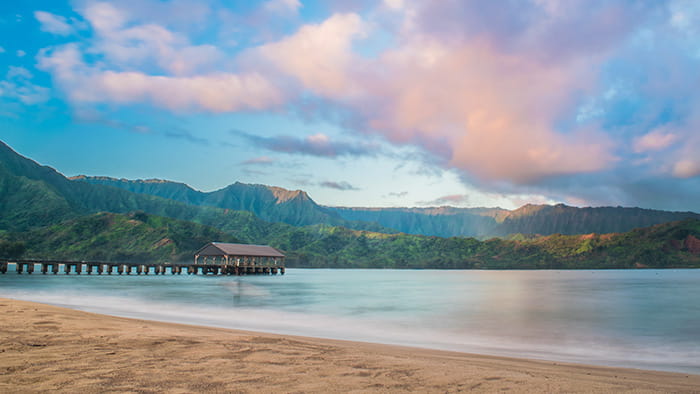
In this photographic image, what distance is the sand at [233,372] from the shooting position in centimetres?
607

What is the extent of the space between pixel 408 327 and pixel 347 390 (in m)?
14.0

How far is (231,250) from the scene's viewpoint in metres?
79.7

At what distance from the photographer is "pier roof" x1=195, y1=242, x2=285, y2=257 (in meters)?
77.1

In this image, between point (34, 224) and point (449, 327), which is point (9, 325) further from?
point (34, 224)

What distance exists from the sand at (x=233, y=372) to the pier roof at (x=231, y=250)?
68929 mm

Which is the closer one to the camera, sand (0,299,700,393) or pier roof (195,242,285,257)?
sand (0,299,700,393)

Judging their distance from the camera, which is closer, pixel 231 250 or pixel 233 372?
pixel 233 372

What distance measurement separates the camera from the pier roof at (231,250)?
7712 cm

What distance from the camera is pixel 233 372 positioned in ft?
22.7

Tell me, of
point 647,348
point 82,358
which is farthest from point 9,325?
point 647,348

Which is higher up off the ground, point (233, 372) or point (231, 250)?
point (231, 250)

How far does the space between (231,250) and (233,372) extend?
75409 mm

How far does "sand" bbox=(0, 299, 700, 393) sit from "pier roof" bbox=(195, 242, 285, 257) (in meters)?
68.9

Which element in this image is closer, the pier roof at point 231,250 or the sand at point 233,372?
the sand at point 233,372
